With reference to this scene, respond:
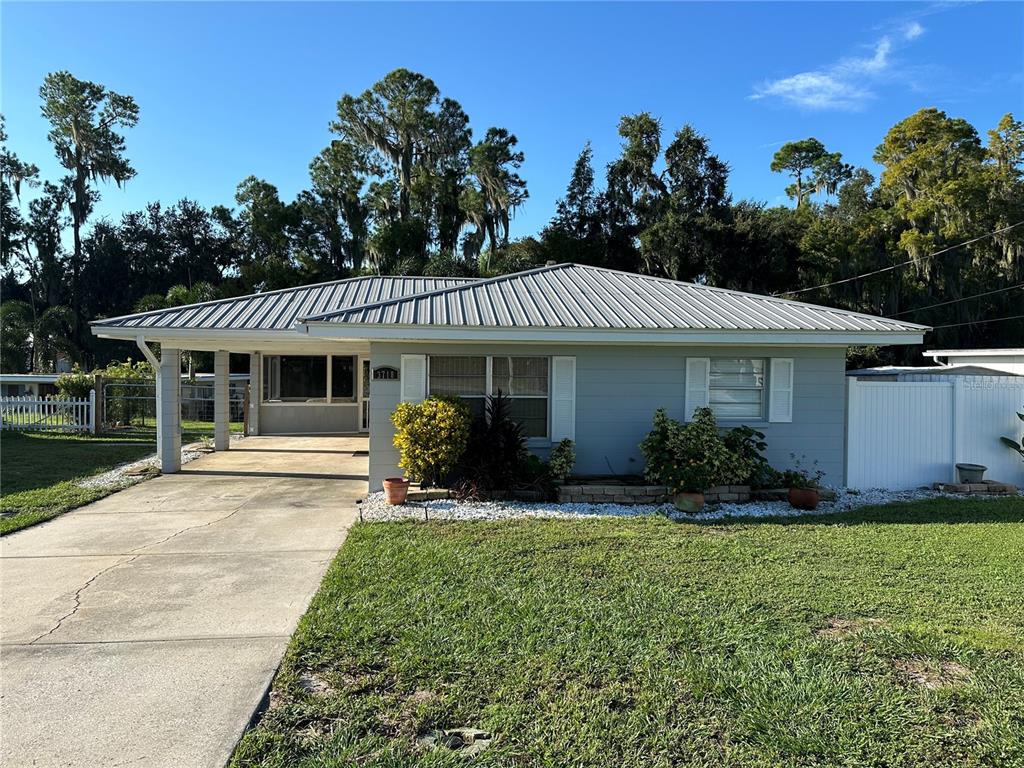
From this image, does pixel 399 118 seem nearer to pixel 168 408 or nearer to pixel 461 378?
pixel 168 408

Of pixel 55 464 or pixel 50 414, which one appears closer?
pixel 55 464

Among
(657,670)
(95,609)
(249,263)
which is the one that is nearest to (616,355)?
(657,670)

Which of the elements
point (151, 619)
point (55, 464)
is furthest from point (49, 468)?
point (151, 619)

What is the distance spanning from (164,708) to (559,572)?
2977 mm

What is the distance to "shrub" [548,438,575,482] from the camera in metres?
8.18

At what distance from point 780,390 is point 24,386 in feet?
89.6

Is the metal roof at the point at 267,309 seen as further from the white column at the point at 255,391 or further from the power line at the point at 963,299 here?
the power line at the point at 963,299

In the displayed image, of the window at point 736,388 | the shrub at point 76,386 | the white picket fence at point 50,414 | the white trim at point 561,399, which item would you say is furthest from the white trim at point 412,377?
the shrub at point 76,386

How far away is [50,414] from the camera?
1590 centimetres

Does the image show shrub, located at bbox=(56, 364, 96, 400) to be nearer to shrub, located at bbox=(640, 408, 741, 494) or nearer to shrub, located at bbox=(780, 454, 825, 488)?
shrub, located at bbox=(640, 408, 741, 494)

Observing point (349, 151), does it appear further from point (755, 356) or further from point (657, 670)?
point (657, 670)

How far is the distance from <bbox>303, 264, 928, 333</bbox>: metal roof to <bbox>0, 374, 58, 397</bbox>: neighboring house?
1863 cm

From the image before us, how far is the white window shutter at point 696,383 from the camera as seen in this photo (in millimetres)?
8773

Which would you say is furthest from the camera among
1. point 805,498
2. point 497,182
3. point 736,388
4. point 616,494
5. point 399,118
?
point 399,118
